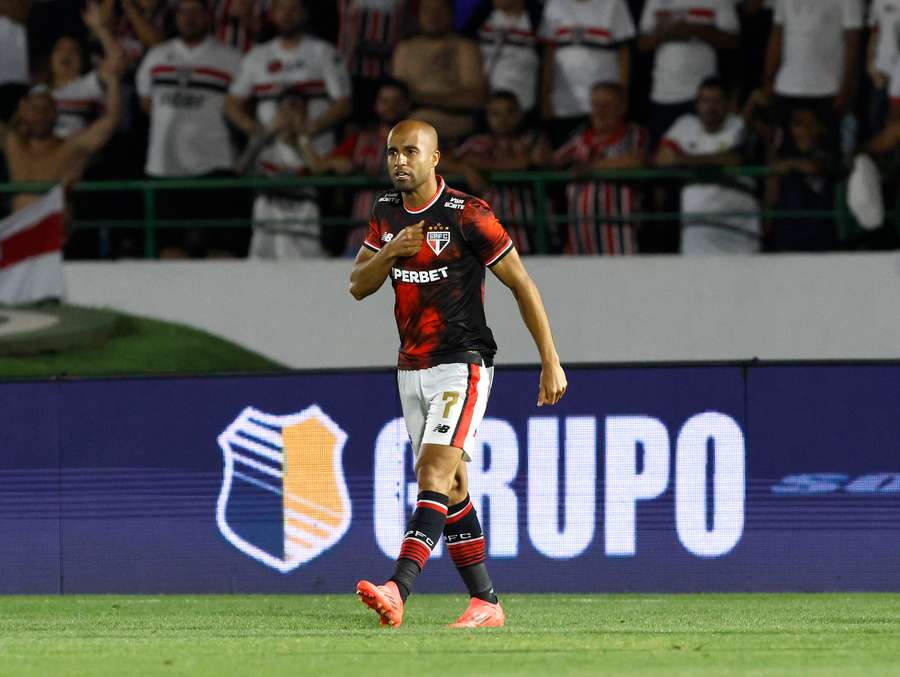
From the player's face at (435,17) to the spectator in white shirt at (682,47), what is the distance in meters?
1.65

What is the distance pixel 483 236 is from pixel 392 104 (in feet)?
21.8

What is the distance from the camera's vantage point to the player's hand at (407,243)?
7.78 m

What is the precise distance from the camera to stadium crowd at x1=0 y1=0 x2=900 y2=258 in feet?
46.4

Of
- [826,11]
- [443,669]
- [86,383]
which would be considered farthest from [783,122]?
[443,669]

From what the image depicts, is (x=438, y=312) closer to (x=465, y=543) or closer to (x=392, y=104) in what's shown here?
(x=465, y=543)

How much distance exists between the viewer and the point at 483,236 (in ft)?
25.8

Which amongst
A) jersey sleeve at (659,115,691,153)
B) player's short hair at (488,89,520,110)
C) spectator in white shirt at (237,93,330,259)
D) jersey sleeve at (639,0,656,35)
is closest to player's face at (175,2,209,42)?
spectator in white shirt at (237,93,330,259)

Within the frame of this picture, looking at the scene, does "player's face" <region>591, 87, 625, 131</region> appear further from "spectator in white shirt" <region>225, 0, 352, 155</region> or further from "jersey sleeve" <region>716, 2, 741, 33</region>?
"spectator in white shirt" <region>225, 0, 352, 155</region>

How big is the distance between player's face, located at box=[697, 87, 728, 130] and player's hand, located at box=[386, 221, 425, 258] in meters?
6.54

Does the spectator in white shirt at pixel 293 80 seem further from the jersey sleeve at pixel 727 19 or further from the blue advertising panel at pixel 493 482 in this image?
the blue advertising panel at pixel 493 482

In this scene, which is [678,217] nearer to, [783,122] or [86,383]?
[783,122]

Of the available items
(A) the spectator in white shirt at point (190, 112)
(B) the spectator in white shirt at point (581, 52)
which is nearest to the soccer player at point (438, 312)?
(B) the spectator in white shirt at point (581, 52)

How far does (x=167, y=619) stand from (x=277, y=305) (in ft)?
20.9

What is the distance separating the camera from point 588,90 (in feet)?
47.8
